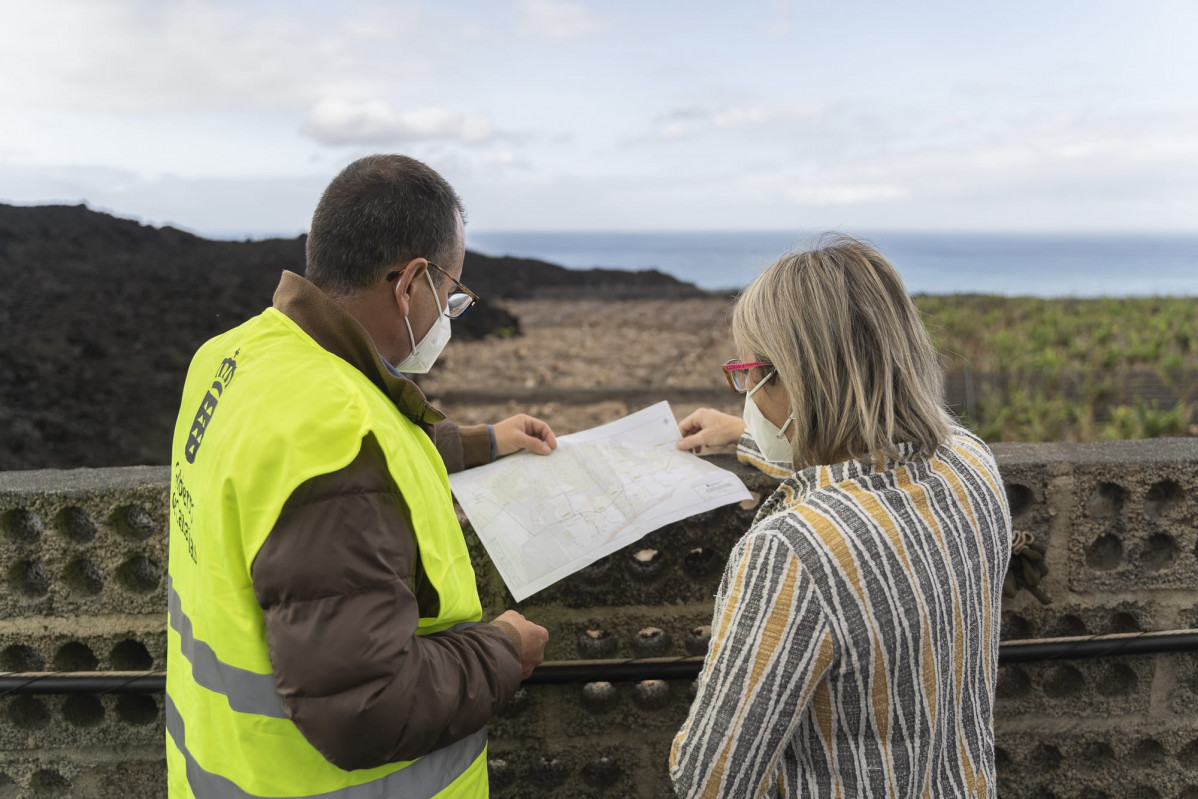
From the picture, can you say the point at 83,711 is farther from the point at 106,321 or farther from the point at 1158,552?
the point at 106,321

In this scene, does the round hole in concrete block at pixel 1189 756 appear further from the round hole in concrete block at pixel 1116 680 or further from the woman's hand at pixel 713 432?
the woman's hand at pixel 713 432

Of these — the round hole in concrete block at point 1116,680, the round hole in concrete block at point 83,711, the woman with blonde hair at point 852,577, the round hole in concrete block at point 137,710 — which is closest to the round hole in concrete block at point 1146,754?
the round hole in concrete block at point 1116,680

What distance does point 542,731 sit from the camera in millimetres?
2111

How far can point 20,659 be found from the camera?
2.02 m

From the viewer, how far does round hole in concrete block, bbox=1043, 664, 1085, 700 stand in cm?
216

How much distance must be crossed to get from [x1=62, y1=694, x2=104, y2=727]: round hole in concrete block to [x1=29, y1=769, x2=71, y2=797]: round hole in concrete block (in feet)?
0.51

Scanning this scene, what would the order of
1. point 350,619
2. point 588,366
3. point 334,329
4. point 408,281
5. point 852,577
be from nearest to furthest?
point 350,619 < point 852,577 < point 334,329 < point 408,281 < point 588,366

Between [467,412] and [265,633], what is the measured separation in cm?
924

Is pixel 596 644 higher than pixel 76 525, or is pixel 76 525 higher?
pixel 76 525

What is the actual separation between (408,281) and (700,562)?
109cm

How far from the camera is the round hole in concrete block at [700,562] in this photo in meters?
2.05

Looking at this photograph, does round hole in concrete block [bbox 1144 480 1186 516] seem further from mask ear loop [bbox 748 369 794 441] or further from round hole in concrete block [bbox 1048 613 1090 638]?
mask ear loop [bbox 748 369 794 441]

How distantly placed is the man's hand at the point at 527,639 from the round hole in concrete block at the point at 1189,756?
6.12 ft

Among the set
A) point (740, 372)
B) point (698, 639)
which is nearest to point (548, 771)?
point (698, 639)
